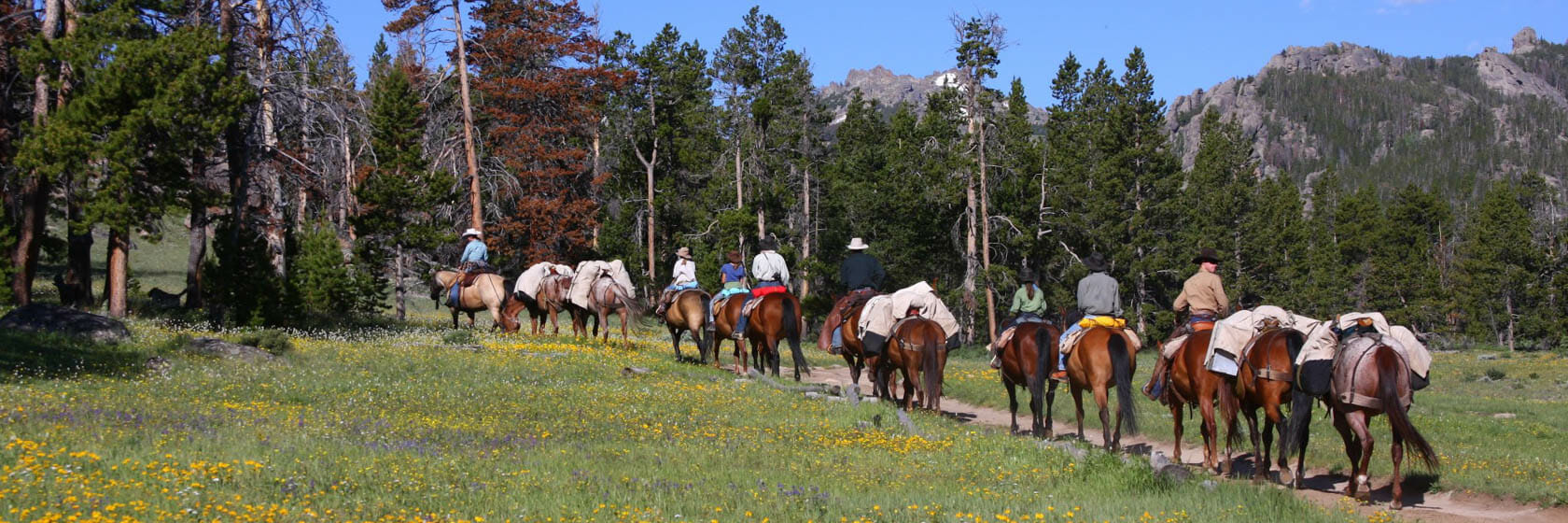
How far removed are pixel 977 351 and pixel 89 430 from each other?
123 feet

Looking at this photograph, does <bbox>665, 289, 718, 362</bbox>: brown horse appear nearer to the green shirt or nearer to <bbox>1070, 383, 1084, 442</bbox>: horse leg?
the green shirt

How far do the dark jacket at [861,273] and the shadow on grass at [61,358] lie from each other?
38.0ft

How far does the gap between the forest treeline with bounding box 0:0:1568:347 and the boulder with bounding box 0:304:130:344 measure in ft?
10.1

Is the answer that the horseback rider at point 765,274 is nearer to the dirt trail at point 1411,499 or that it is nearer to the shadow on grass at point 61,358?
the dirt trail at point 1411,499

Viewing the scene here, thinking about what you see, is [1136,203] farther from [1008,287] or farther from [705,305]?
[705,305]

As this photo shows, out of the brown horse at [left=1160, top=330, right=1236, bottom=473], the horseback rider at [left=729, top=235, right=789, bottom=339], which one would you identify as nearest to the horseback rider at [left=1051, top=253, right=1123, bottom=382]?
the brown horse at [left=1160, top=330, right=1236, bottom=473]

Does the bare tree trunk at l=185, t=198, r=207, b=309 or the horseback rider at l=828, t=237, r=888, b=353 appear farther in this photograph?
the bare tree trunk at l=185, t=198, r=207, b=309

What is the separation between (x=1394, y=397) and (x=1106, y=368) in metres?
4.04

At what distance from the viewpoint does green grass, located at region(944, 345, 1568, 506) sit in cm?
1391

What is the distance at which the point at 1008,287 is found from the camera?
47.1 m

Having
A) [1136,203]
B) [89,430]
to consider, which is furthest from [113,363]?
[1136,203]

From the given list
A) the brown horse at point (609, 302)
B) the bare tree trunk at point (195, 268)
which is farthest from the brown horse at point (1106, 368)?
the bare tree trunk at point (195, 268)

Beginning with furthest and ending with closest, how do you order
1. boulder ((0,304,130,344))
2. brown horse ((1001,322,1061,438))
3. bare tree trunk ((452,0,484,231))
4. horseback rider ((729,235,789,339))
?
bare tree trunk ((452,0,484,231))
horseback rider ((729,235,789,339))
boulder ((0,304,130,344))
brown horse ((1001,322,1061,438))

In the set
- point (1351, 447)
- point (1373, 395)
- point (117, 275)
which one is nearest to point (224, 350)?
point (117, 275)
